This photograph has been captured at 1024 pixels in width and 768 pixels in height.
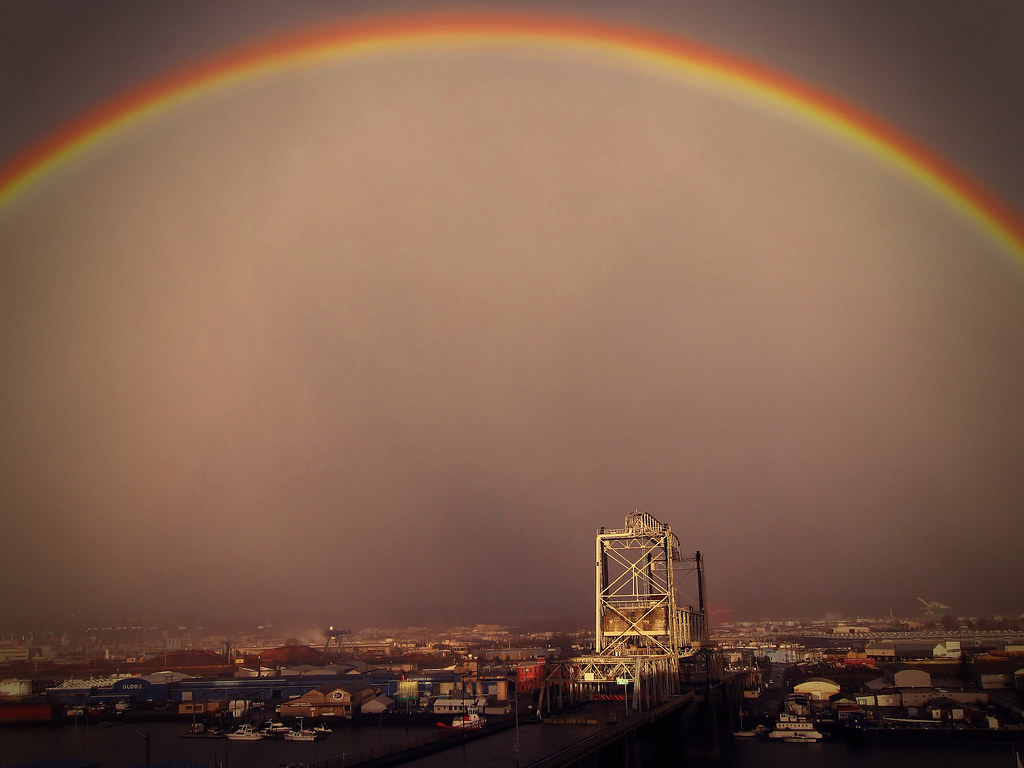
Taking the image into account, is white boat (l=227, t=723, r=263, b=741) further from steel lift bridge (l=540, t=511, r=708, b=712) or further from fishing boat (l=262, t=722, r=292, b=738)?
steel lift bridge (l=540, t=511, r=708, b=712)

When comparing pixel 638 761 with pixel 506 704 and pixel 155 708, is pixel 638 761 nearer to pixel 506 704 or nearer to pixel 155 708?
pixel 506 704

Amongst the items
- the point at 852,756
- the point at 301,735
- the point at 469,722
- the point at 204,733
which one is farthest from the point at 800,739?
the point at 204,733

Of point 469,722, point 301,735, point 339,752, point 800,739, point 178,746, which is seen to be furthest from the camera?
point 301,735

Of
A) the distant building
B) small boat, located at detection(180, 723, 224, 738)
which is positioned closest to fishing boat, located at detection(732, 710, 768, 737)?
the distant building

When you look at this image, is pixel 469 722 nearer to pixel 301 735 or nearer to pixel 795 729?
pixel 301 735

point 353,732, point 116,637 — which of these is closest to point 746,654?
point 353,732

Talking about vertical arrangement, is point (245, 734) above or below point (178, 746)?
below

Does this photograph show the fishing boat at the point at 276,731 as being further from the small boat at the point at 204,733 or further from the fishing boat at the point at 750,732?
the fishing boat at the point at 750,732
